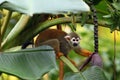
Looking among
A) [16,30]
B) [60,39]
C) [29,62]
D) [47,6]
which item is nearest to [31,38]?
[16,30]

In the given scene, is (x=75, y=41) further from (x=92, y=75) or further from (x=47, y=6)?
(x=47, y=6)

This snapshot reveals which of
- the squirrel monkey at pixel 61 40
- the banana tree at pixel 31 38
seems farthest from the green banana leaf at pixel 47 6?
the squirrel monkey at pixel 61 40

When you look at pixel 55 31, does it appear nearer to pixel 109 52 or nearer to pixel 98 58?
pixel 98 58

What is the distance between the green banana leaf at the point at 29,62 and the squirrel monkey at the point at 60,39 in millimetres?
248

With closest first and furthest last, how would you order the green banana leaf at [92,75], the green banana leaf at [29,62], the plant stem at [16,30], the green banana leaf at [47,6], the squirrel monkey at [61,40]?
1. the green banana leaf at [47,6]
2. the green banana leaf at [29,62]
3. the green banana leaf at [92,75]
4. the plant stem at [16,30]
5. the squirrel monkey at [61,40]

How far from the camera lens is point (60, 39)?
158 cm

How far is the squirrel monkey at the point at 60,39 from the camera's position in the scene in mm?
1430

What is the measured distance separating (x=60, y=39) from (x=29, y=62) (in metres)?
0.48

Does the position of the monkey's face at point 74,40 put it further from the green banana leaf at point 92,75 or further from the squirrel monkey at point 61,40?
the green banana leaf at point 92,75

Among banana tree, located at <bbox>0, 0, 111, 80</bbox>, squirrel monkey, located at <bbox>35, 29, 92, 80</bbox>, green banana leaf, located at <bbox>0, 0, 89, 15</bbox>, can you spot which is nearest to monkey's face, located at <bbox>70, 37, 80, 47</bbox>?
squirrel monkey, located at <bbox>35, 29, 92, 80</bbox>

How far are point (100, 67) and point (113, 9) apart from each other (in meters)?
0.17

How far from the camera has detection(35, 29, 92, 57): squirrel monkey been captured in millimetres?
1430

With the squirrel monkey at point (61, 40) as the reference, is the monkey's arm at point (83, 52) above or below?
below

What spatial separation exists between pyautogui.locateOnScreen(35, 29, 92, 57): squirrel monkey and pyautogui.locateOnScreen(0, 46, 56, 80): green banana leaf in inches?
9.8
